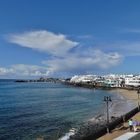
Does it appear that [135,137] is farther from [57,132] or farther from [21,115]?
[21,115]

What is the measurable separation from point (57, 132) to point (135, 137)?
19375mm

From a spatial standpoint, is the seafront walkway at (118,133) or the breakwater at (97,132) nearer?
the breakwater at (97,132)

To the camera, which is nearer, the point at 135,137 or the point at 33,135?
the point at 135,137

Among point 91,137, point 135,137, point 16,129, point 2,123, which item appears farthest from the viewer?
point 2,123

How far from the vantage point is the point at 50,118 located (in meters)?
61.9

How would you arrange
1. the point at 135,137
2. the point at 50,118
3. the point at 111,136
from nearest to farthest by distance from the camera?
1. the point at 135,137
2. the point at 111,136
3. the point at 50,118

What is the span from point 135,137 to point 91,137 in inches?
197

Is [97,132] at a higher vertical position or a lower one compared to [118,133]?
higher

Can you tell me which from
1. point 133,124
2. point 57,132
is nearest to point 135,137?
point 133,124

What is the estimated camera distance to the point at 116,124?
4162cm

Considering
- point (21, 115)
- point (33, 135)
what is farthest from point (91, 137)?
point (21, 115)

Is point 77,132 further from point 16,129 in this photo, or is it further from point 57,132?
point 16,129

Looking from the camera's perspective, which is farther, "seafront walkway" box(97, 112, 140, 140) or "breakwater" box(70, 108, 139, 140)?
"seafront walkway" box(97, 112, 140, 140)

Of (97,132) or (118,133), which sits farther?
(118,133)
